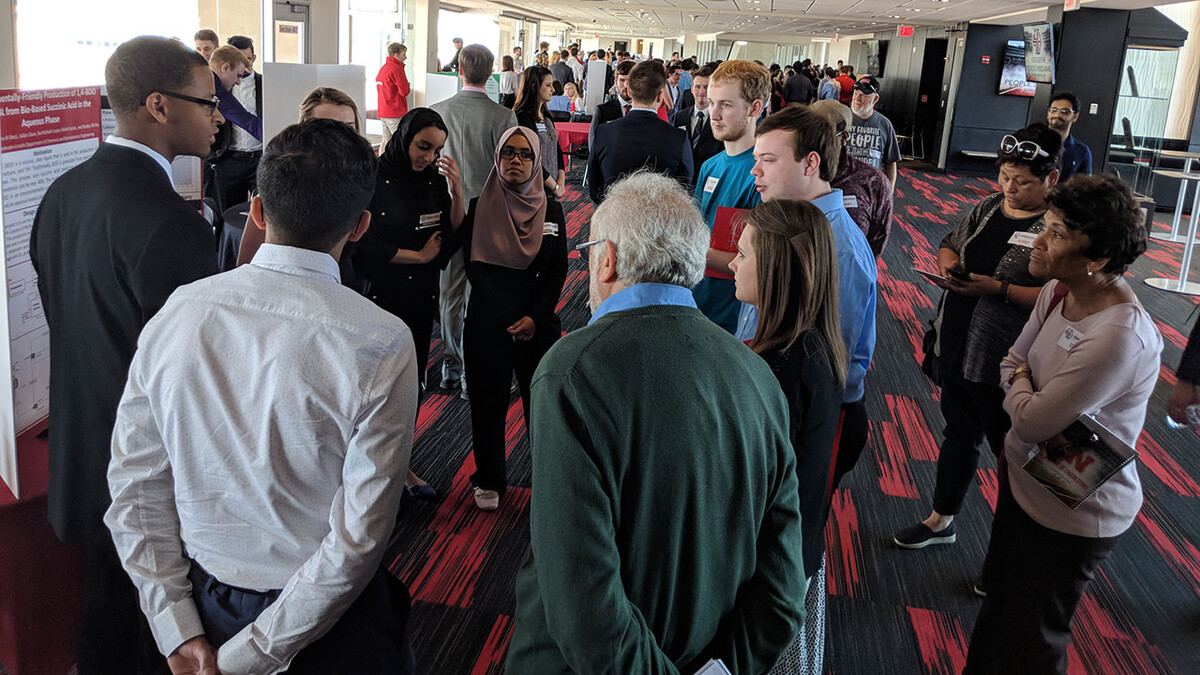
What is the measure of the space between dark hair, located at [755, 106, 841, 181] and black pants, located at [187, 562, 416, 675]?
5.34 feet

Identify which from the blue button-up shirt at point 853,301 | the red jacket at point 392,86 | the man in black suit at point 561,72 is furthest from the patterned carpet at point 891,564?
the man in black suit at point 561,72

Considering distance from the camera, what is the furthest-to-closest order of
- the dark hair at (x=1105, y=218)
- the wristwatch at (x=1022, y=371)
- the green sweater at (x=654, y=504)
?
the wristwatch at (x=1022, y=371) < the dark hair at (x=1105, y=218) < the green sweater at (x=654, y=504)

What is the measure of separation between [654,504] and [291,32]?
1083 cm

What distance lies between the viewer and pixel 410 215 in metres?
3.06

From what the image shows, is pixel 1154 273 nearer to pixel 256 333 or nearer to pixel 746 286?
pixel 746 286

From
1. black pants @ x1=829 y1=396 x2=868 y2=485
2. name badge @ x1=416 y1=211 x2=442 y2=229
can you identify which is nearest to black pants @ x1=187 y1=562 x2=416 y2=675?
black pants @ x1=829 y1=396 x2=868 y2=485

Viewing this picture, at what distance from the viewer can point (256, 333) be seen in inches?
49.4

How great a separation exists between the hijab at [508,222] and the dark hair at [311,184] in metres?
1.62

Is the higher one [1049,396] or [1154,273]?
[1049,396]

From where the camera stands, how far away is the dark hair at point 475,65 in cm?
445

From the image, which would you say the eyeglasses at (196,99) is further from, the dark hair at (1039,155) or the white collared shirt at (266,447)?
the dark hair at (1039,155)

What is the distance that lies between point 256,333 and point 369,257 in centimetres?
179

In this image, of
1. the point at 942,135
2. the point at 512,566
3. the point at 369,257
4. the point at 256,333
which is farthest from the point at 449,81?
the point at 942,135

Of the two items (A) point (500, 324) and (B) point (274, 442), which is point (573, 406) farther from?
(A) point (500, 324)
